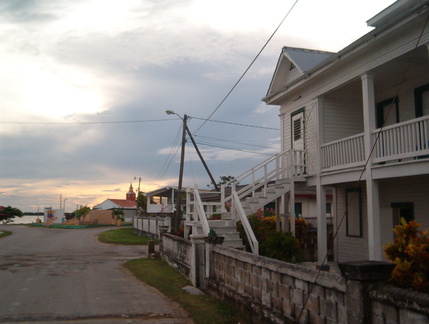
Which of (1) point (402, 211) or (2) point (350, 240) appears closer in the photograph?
(1) point (402, 211)

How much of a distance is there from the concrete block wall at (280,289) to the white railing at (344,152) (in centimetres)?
482

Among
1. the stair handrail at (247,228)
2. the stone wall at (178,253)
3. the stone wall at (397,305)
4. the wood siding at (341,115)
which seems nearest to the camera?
the stone wall at (397,305)

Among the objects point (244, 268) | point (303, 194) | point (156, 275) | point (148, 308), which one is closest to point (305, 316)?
point (244, 268)

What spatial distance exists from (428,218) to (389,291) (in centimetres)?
857

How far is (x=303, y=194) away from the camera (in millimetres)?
29062

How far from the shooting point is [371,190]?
1083 centimetres

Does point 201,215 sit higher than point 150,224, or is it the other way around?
point 201,215

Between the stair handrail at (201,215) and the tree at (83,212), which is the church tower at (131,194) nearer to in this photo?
the tree at (83,212)

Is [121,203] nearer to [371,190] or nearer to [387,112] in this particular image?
[387,112]

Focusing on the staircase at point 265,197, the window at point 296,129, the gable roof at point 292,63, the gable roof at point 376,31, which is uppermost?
the gable roof at point 292,63

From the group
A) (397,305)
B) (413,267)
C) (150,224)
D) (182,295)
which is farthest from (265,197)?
(150,224)

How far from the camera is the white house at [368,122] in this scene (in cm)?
982

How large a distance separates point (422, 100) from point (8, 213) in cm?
6755

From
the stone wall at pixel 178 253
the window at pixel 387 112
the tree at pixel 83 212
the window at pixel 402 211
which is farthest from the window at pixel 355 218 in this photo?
the tree at pixel 83 212
